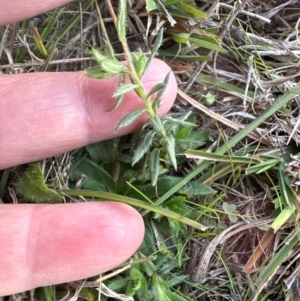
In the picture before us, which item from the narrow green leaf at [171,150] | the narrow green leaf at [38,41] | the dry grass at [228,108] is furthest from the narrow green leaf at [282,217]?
the narrow green leaf at [38,41]

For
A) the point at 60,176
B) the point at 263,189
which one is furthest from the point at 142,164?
the point at 263,189

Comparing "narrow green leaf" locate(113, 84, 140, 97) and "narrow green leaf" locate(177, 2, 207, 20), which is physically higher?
"narrow green leaf" locate(177, 2, 207, 20)

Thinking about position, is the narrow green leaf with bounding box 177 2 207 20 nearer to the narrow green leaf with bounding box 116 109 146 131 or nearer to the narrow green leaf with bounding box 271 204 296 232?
the narrow green leaf with bounding box 116 109 146 131

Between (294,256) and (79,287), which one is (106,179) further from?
(294,256)

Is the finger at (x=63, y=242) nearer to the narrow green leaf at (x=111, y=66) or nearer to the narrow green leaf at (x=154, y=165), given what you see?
the narrow green leaf at (x=154, y=165)

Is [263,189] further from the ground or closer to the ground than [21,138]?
closer to the ground

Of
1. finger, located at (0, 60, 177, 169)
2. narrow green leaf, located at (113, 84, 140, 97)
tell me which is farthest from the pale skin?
narrow green leaf, located at (113, 84, 140, 97)
